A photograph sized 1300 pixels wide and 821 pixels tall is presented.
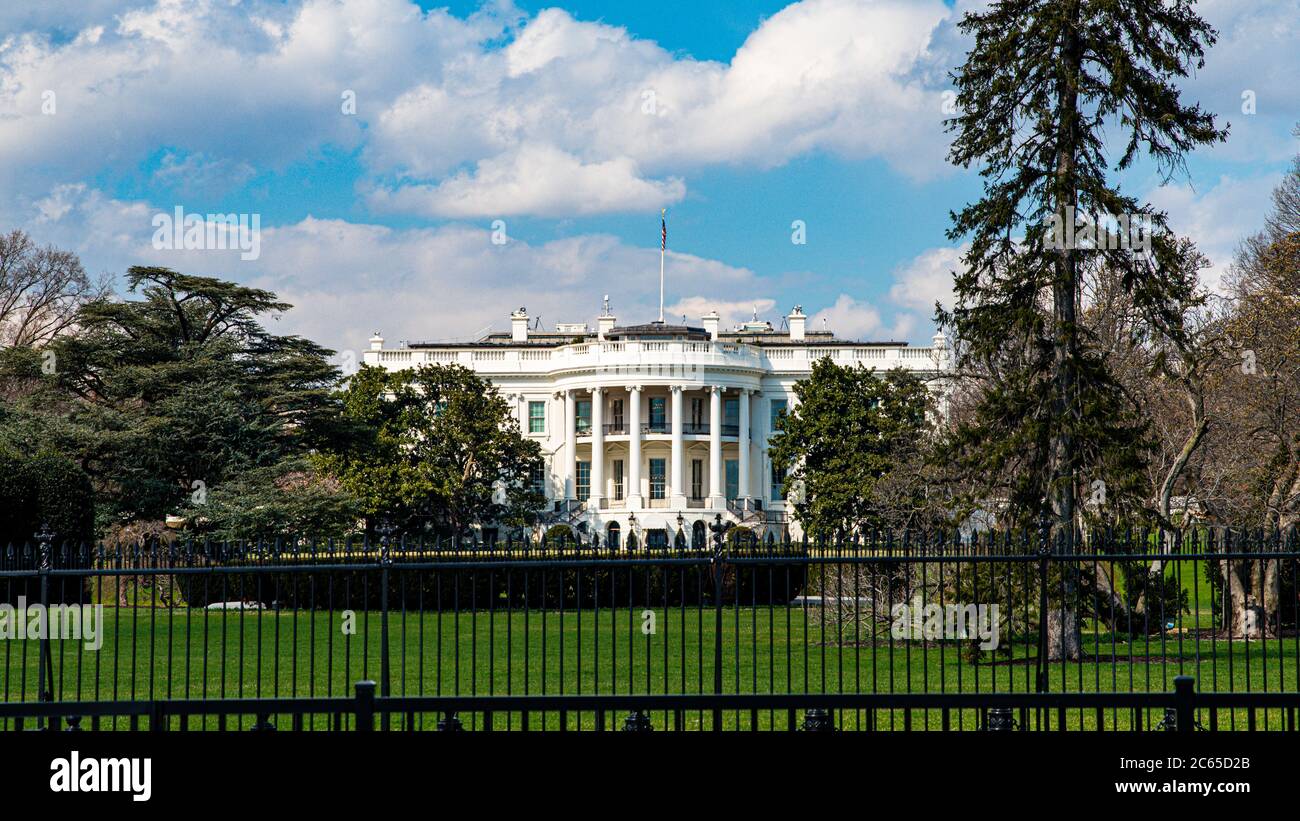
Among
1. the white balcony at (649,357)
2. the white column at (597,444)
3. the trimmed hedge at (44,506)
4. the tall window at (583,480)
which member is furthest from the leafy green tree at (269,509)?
the tall window at (583,480)

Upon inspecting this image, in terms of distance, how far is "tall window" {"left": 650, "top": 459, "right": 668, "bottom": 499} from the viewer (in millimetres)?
63531

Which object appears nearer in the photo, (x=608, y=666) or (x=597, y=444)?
(x=608, y=666)

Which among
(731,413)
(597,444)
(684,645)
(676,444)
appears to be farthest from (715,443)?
(684,645)

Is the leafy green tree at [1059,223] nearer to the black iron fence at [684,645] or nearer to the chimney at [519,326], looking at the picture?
the black iron fence at [684,645]

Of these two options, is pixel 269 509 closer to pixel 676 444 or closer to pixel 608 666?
pixel 608 666

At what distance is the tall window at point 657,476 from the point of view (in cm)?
6353

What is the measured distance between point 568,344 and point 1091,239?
47.7 meters

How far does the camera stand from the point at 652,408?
6372 cm

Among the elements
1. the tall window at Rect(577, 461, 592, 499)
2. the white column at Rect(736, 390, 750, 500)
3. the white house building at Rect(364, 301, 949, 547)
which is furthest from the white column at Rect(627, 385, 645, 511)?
the white column at Rect(736, 390, 750, 500)

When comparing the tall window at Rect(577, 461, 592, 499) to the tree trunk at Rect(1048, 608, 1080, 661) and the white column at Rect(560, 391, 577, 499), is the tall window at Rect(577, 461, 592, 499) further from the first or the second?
the tree trunk at Rect(1048, 608, 1080, 661)

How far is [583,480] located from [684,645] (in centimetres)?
5250

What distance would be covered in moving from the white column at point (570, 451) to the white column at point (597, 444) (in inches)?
34.8

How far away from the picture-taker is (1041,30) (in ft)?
56.5
